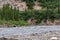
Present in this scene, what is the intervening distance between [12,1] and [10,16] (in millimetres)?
3689

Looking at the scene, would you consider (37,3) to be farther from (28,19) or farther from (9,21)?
(9,21)

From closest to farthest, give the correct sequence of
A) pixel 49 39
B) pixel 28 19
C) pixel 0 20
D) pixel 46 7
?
1. pixel 49 39
2. pixel 0 20
3. pixel 28 19
4. pixel 46 7

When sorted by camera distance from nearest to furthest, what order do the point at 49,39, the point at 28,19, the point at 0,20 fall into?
1. the point at 49,39
2. the point at 0,20
3. the point at 28,19

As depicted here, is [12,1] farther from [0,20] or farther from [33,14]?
[0,20]

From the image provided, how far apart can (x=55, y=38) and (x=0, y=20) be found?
6.35 m

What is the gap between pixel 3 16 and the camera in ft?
56.0

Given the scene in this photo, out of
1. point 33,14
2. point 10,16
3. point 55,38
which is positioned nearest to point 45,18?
point 33,14

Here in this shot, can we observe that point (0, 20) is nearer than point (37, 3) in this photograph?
Yes

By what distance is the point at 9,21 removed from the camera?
53.4ft

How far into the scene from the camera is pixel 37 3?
812 inches

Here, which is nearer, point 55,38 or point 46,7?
point 55,38

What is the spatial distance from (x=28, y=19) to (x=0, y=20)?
7.80 ft

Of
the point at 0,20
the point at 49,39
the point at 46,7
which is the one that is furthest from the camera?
the point at 46,7

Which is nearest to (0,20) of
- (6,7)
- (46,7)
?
(6,7)
